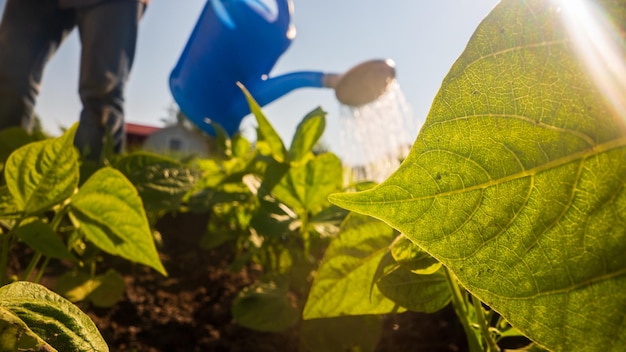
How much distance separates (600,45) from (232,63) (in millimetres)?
2077

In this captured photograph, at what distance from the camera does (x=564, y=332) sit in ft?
0.90

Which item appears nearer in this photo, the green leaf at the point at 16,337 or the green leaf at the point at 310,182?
the green leaf at the point at 16,337

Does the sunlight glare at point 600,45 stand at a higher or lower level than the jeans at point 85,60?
higher

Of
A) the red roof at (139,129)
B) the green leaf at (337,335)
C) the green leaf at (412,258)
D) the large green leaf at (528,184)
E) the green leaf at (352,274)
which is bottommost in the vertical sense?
the red roof at (139,129)

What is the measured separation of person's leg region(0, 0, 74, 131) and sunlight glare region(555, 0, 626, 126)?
88.8 inches

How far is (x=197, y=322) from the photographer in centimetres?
117

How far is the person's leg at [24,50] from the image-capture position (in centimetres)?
198

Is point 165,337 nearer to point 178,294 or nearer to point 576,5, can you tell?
point 178,294

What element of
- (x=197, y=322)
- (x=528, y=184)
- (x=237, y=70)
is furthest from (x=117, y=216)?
(x=237, y=70)

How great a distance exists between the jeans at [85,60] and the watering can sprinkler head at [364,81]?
101cm

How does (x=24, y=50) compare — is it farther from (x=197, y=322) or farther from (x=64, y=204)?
(x=64, y=204)

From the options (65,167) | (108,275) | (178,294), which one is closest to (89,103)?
(178,294)

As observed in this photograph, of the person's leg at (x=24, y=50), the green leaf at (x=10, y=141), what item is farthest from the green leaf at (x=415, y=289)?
the person's leg at (x=24, y=50)

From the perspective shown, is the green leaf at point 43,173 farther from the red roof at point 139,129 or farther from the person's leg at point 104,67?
the red roof at point 139,129
